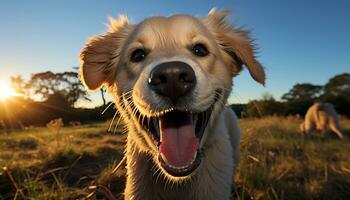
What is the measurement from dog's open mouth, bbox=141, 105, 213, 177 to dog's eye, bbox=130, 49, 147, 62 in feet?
2.24

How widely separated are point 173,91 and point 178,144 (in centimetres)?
52

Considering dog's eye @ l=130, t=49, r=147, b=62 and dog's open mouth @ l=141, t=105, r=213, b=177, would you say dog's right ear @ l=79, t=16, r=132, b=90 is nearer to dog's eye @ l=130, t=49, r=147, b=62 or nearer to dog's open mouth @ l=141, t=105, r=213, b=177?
dog's eye @ l=130, t=49, r=147, b=62

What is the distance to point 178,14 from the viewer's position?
12.4ft

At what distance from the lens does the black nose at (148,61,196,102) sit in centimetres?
253

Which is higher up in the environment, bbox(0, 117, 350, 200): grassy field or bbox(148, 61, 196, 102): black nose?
bbox(148, 61, 196, 102): black nose

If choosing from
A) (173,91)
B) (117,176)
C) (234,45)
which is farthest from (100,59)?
(117,176)

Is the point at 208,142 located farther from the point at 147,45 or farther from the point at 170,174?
the point at 147,45

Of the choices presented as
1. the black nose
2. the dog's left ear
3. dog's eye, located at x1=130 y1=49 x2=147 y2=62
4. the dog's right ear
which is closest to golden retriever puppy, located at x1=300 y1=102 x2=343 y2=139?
the dog's left ear

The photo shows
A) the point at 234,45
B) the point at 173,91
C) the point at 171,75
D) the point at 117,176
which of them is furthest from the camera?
the point at 117,176

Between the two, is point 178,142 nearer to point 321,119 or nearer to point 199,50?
point 199,50

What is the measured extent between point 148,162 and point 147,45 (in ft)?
3.71

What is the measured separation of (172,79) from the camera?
258 centimetres

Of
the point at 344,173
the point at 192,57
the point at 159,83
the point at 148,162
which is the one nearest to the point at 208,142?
the point at 148,162

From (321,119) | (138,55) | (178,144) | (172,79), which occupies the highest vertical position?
(138,55)
